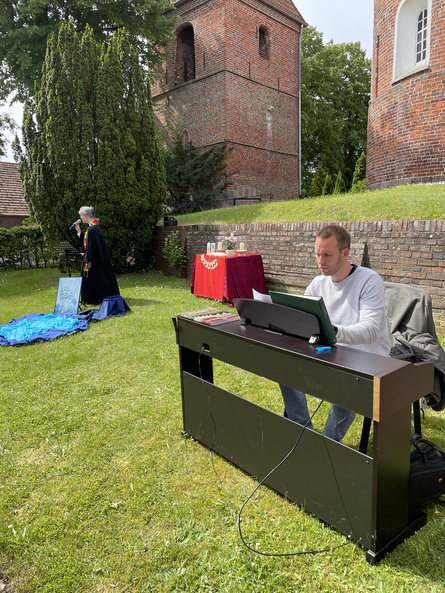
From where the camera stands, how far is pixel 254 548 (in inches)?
89.5

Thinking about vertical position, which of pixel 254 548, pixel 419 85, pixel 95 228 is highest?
pixel 419 85

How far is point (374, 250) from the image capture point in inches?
265

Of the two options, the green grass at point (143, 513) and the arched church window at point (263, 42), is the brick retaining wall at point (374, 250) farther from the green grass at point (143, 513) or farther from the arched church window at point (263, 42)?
the arched church window at point (263, 42)

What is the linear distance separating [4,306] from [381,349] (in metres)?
8.75

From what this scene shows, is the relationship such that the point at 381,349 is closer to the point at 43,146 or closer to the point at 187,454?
the point at 187,454

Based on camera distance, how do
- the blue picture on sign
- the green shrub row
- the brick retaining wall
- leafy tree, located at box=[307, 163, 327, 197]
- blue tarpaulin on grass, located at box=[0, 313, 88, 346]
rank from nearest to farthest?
the brick retaining wall → blue tarpaulin on grass, located at box=[0, 313, 88, 346] → the blue picture on sign → the green shrub row → leafy tree, located at box=[307, 163, 327, 197]

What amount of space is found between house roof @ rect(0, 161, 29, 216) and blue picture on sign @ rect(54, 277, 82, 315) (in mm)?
19409

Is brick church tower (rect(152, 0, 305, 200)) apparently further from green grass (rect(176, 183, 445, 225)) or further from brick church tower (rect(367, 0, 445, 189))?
green grass (rect(176, 183, 445, 225))

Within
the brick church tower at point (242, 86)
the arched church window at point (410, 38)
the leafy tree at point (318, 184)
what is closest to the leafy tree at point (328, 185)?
the leafy tree at point (318, 184)

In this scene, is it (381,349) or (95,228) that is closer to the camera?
(381,349)

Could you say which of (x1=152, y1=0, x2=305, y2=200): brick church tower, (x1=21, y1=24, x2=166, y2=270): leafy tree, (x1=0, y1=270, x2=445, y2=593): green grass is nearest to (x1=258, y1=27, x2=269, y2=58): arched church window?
(x1=152, y1=0, x2=305, y2=200): brick church tower

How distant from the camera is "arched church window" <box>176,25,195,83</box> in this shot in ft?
66.7

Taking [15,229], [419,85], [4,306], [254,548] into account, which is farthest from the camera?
[15,229]

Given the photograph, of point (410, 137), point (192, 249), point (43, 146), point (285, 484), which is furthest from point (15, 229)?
point (285, 484)
